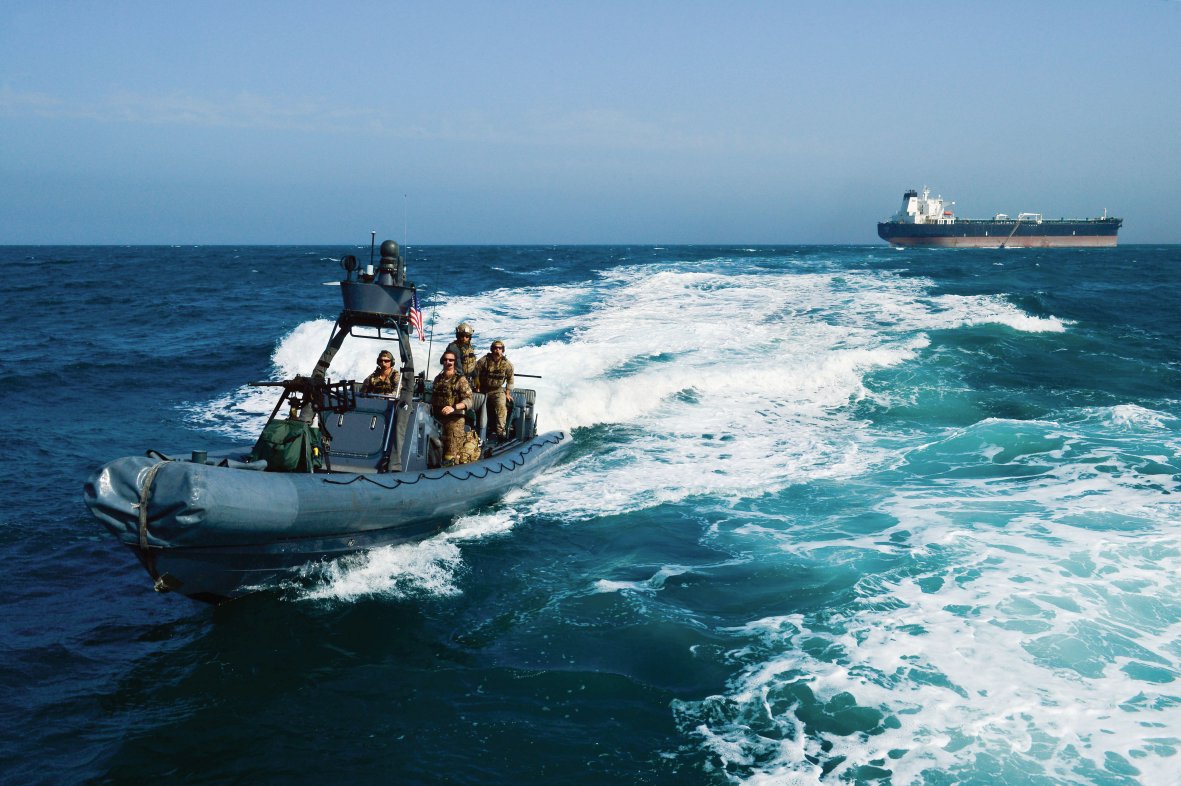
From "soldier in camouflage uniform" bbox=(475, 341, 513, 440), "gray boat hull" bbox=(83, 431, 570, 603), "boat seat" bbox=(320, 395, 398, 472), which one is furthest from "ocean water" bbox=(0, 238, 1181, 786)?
"soldier in camouflage uniform" bbox=(475, 341, 513, 440)

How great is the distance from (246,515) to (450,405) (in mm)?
3583

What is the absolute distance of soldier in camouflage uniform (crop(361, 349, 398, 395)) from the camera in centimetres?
998

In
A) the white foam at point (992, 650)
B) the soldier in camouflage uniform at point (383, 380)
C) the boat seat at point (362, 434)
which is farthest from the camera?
the soldier in camouflage uniform at point (383, 380)

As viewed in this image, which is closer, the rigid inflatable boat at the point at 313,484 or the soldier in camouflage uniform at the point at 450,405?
the rigid inflatable boat at the point at 313,484

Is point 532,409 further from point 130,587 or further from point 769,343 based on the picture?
point 769,343

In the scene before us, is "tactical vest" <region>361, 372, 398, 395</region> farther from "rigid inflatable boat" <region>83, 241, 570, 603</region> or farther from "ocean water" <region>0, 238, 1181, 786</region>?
"ocean water" <region>0, 238, 1181, 786</region>

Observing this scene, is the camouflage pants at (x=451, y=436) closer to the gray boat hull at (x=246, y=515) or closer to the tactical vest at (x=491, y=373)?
the gray boat hull at (x=246, y=515)

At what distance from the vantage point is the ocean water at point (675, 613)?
5820mm

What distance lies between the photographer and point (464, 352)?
38.9 ft

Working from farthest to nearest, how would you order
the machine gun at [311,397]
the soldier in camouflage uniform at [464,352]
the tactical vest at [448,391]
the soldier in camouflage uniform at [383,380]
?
1. the soldier in camouflage uniform at [464,352]
2. the tactical vest at [448,391]
3. the soldier in camouflage uniform at [383,380]
4. the machine gun at [311,397]

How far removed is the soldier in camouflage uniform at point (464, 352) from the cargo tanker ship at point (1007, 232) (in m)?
104

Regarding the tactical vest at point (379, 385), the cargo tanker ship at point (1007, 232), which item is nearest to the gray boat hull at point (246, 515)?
the tactical vest at point (379, 385)

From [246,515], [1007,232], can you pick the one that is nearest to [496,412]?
[246,515]

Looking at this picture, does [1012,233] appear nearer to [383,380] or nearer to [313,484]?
[383,380]
